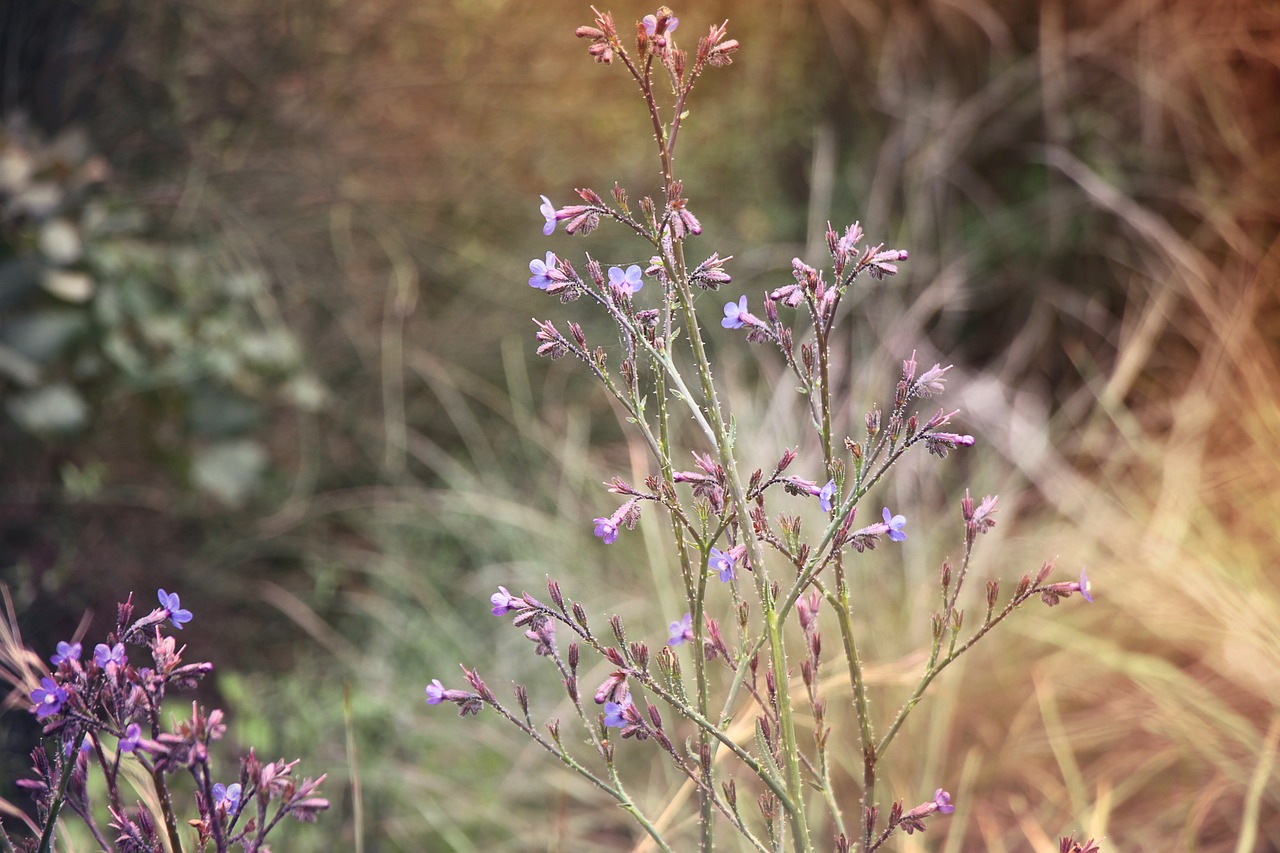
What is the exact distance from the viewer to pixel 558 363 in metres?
4.29

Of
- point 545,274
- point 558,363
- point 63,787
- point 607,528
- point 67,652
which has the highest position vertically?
point 558,363

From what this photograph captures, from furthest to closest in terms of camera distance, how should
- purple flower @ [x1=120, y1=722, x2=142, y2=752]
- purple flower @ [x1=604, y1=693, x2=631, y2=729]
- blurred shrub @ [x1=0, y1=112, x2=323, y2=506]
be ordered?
blurred shrub @ [x1=0, y1=112, x2=323, y2=506] < purple flower @ [x1=604, y1=693, x2=631, y2=729] < purple flower @ [x1=120, y1=722, x2=142, y2=752]

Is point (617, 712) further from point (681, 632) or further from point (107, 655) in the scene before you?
point (107, 655)

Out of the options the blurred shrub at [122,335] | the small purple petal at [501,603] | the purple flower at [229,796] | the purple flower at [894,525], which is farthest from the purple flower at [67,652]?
the blurred shrub at [122,335]

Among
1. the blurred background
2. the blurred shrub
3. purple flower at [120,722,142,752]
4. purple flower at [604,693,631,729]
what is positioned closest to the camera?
purple flower at [120,722,142,752]

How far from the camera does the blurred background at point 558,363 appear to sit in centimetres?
256

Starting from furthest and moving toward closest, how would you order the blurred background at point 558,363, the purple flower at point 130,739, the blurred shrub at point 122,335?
the blurred shrub at point 122,335 < the blurred background at point 558,363 < the purple flower at point 130,739

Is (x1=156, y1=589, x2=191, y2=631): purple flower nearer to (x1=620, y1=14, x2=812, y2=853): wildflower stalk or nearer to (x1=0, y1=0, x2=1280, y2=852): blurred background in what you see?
(x1=620, y1=14, x2=812, y2=853): wildflower stalk

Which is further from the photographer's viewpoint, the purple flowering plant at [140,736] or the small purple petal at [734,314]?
the small purple petal at [734,314]

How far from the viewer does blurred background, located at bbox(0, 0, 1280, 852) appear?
2561 mm

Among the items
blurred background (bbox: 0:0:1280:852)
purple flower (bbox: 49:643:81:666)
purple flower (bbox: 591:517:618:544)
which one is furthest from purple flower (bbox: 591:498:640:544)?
blurred background (bbox: 0:0:1280:852)

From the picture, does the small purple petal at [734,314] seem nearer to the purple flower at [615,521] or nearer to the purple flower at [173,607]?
the purple flower at [615,521]

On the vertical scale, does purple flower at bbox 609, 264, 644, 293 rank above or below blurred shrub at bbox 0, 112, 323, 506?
below

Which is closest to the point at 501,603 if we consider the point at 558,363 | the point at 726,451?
the point at 726,451
